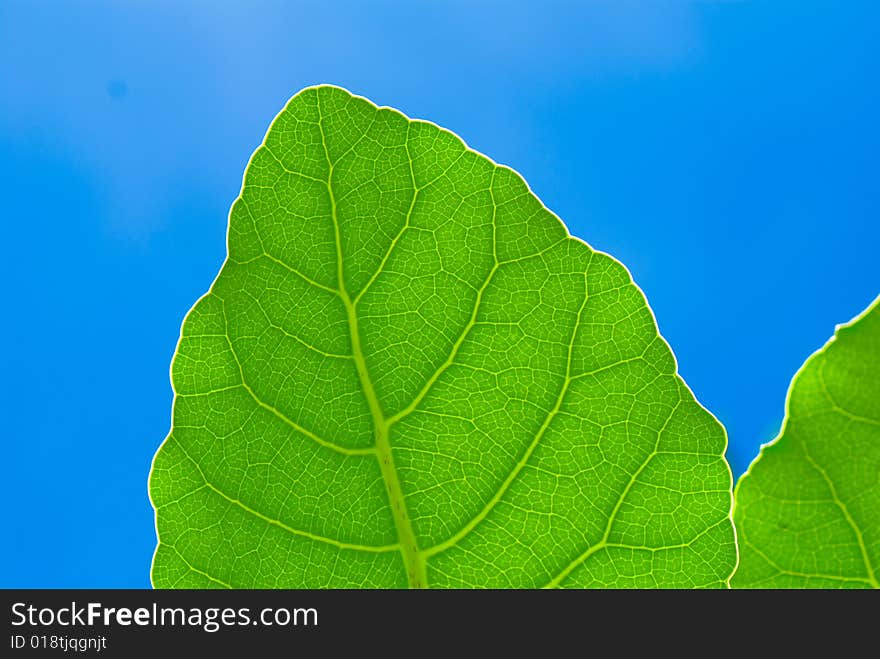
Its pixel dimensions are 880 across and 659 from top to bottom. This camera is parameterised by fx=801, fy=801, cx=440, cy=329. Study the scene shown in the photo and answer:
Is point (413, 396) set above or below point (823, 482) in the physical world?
above

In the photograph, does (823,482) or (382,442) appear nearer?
(823,482)

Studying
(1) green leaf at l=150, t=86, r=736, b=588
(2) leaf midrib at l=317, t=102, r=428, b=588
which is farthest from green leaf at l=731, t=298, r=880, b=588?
(2) leaf midrib at l=317, t=102, r=428, b=588

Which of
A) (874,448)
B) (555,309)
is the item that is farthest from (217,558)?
(874,448)

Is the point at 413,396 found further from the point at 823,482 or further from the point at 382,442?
the point at 823,482

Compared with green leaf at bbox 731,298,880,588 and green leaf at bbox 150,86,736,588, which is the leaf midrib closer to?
green leaf at bbox 150,86,736,588

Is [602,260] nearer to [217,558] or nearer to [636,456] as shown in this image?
[636,456]

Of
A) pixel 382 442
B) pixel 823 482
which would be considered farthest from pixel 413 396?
pixel 823 482

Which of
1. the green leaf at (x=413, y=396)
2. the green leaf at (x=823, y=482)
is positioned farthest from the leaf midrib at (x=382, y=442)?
the green leaf at (x=823, y=482)

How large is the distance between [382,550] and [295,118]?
46 centimetres

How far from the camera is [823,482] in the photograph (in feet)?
2.30

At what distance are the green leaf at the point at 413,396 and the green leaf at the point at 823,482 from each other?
6cm

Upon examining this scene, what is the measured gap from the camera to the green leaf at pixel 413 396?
795 mm

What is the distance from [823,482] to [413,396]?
1.31 feet
